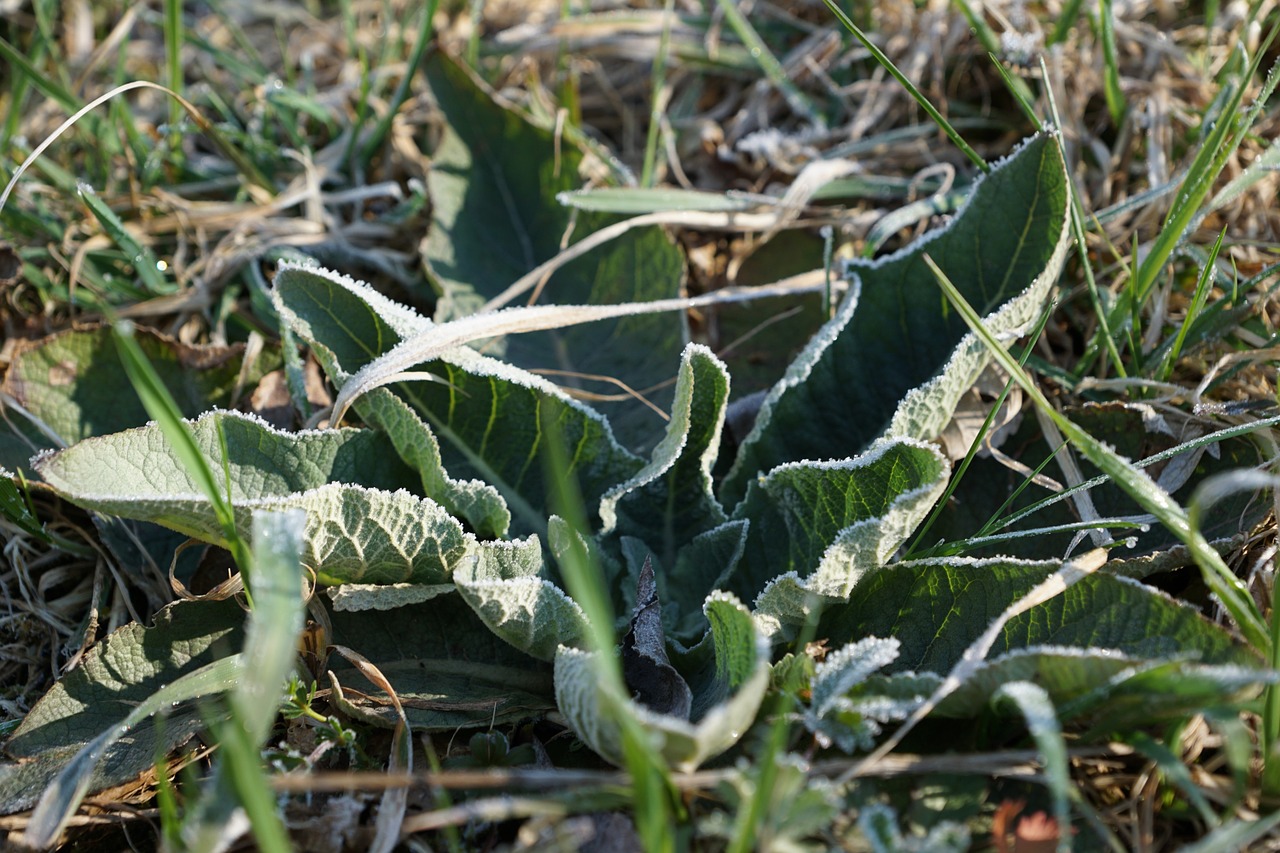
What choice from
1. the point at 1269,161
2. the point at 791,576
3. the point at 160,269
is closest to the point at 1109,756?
the point at 791,576

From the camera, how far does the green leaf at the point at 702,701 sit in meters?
0.99

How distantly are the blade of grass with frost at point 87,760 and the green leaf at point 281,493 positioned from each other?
0.18 meters

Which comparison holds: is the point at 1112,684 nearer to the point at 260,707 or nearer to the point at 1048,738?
the point at 1048,738

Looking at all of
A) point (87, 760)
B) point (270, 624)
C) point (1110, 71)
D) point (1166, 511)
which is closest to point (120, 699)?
point (87, 760)

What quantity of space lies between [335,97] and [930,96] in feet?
4.62

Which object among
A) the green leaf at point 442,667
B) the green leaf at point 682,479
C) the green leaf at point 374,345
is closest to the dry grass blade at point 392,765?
the green leaf at point 442,667

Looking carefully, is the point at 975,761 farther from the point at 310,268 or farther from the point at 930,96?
the point at 930,96

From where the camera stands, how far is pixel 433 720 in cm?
140

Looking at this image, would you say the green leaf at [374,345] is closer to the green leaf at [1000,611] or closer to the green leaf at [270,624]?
the green leaf at [270,624]

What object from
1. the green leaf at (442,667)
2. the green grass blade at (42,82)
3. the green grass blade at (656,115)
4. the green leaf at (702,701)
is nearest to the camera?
the green leaf at (702,701)

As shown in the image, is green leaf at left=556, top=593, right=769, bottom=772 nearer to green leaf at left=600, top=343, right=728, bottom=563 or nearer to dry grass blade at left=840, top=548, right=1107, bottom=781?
dry grass blade at left=840, top=548, right=1107, bottom=781

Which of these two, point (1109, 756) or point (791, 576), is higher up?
point (791, 576)

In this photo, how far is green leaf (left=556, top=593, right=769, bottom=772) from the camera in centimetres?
99

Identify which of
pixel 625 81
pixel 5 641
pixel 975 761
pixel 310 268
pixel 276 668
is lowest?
pixel 5 641
